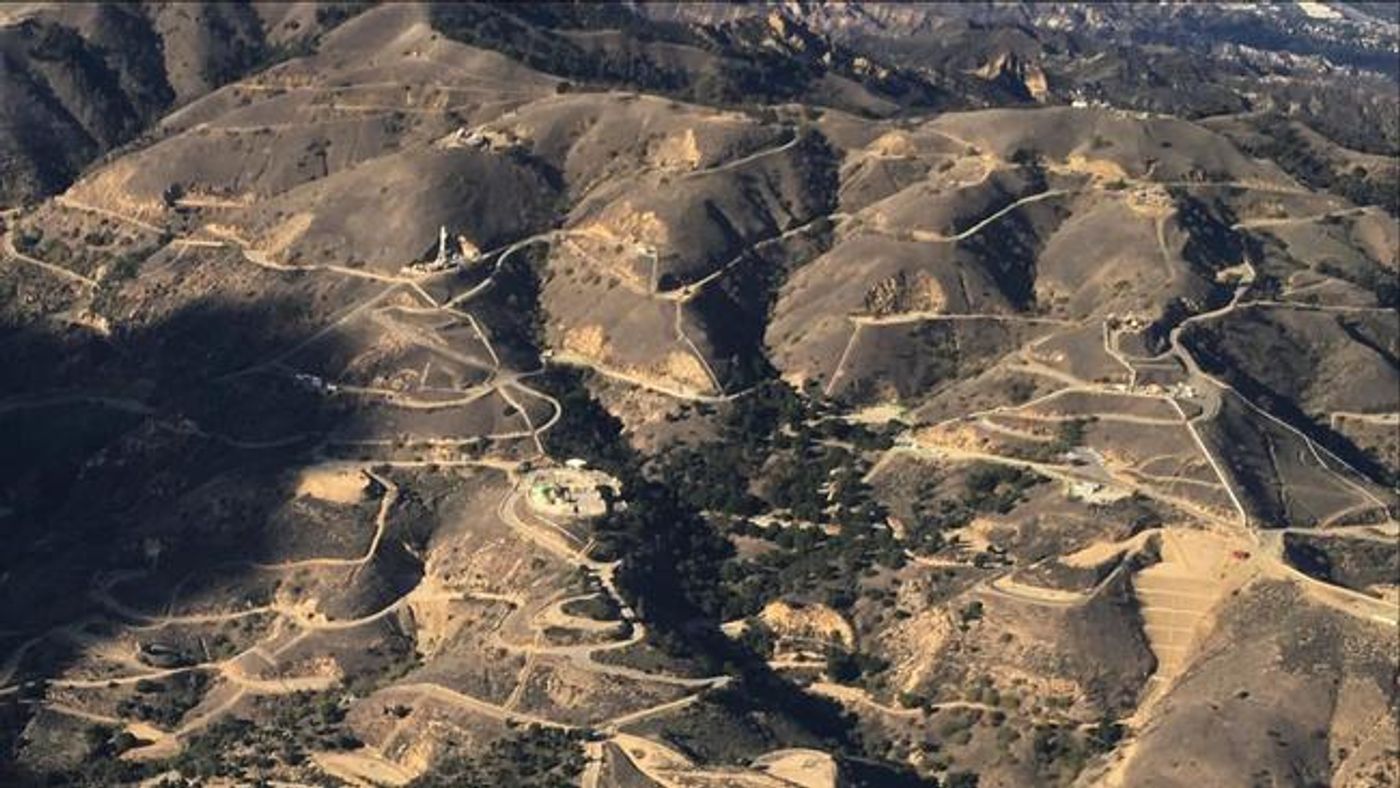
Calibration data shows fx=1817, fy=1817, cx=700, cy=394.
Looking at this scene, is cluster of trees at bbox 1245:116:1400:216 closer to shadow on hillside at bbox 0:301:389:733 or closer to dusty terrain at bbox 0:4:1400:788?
dusty terrain at bbox 0:4:1400:788

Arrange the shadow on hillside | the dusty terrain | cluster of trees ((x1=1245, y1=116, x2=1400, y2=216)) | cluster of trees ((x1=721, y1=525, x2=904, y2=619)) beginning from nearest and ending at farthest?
the dusty terrain, cluster of trees ((x1=721, y1=525, x2=904, y2=619)), the shadow on hillside, cluster of trees ((x1=1245, y1=116, x2=1400, y2=216))

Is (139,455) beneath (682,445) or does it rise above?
above

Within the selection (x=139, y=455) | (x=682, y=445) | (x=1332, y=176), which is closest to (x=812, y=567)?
(x=682, y=445)

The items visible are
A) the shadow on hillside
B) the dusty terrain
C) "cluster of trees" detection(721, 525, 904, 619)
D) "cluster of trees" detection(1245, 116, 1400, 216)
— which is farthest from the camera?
"cluster of trees" detection(1245, 116, 1400, 216)

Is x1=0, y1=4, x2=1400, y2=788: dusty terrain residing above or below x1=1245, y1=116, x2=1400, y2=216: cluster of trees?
above

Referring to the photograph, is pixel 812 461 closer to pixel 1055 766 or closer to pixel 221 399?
pixel 1055 766

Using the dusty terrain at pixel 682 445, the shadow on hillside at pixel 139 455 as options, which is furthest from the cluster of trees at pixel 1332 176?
the shadow on hillside at pixel 139 455

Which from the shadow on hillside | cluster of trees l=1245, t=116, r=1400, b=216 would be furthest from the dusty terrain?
cluster of trees l=1245, t=116, r=1400, b=216

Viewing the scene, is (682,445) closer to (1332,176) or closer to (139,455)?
(139,455)

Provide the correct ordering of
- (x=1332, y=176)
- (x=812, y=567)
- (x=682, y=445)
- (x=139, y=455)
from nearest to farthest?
(x=812, y=567), (x=682, y=445), (x=139, y=455), (x=1332, y=176)

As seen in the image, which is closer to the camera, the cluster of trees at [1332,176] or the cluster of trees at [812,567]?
the cluster of trees at [812,567]

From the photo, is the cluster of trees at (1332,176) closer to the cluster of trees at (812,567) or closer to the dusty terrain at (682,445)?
the dusty terrain at (682,445)

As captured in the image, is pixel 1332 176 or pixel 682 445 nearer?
pixel 682 445
